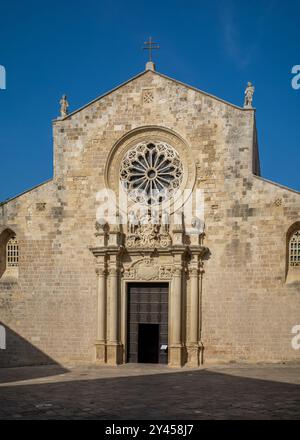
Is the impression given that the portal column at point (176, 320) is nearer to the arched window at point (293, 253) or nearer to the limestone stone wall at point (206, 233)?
the limestone stone wall at point (206, 233)

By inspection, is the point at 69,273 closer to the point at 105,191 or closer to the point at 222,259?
the point at 105,191

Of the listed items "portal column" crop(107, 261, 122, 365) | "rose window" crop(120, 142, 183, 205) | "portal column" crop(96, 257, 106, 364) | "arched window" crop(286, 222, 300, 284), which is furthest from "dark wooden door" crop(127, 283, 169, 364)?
"arched window" crop(286, 222, 300, 284)

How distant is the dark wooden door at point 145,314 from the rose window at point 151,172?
3333mm

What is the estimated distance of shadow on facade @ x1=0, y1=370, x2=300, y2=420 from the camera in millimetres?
11875

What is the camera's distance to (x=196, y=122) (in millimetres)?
21656

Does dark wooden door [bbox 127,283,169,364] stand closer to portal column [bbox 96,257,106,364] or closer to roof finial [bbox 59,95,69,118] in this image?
portal column [bbox 96,257,106,364]

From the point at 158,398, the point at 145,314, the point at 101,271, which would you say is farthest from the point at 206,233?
the point at 158,398

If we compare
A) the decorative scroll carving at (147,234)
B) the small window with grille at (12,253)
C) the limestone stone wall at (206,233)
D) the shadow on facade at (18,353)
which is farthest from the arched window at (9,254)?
the decorative scroll carving at (147,234)

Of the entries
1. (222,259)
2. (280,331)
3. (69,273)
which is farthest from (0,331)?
(280,331)

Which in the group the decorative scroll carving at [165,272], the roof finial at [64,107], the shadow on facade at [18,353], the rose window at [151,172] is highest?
the roof finial at [64,107]

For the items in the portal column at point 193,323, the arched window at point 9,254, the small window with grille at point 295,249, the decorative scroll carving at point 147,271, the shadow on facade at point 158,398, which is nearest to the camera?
the shadow on facade at point 158,398

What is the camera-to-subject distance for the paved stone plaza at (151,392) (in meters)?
12.0
